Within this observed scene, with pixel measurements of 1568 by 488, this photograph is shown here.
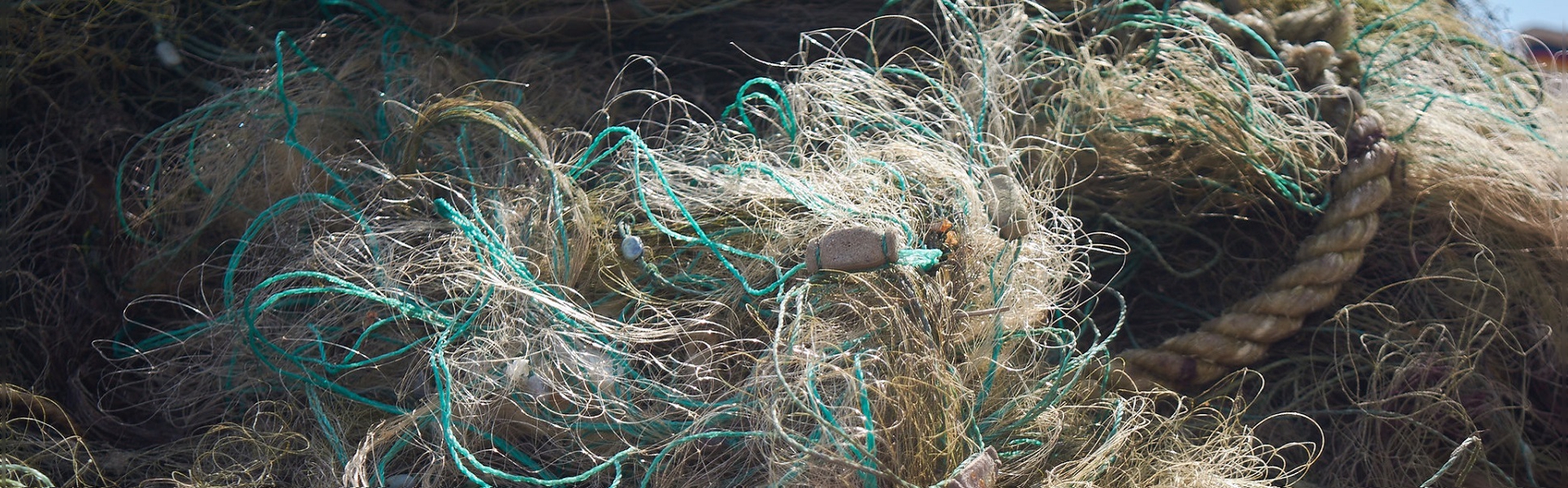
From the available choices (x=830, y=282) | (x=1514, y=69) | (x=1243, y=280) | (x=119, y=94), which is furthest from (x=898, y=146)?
(x=119, y=94)

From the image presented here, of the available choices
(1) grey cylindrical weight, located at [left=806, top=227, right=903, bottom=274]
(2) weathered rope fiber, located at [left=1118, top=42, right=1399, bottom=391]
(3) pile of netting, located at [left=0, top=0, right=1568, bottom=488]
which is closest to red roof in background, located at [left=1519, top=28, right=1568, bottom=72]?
(3) pile of netting, located at [left=0, top=0, right=1568, bottom=488]

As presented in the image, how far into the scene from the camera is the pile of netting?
1.36 meters

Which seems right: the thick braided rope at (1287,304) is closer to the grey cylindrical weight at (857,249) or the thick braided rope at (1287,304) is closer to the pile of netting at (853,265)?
the pile of netting at (853,265)

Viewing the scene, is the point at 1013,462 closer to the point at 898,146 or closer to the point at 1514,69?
the point at 898,146

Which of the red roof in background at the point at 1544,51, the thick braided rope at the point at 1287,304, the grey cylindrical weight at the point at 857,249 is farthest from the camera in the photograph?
the red roof in background at the point at 1544,51

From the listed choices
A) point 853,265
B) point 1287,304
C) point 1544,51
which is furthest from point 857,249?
point 1544,51

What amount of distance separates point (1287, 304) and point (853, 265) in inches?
26.6

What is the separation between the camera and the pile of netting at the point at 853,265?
1359 mm

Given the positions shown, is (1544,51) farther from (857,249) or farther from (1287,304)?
(857,249)

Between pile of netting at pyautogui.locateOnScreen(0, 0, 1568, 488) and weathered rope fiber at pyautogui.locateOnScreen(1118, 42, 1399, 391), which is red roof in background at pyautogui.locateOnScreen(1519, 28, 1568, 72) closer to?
pile of netting at pyautogui.locateOnScreen(0, 0, 1568, 488)

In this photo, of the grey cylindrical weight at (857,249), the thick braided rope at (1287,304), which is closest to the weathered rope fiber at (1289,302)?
the thick braided rope at (1287,304)

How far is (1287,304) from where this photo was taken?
1545mm

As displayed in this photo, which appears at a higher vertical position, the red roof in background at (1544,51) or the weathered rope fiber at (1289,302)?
the red roof in background at (1544,51)

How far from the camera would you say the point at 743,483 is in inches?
51.9
